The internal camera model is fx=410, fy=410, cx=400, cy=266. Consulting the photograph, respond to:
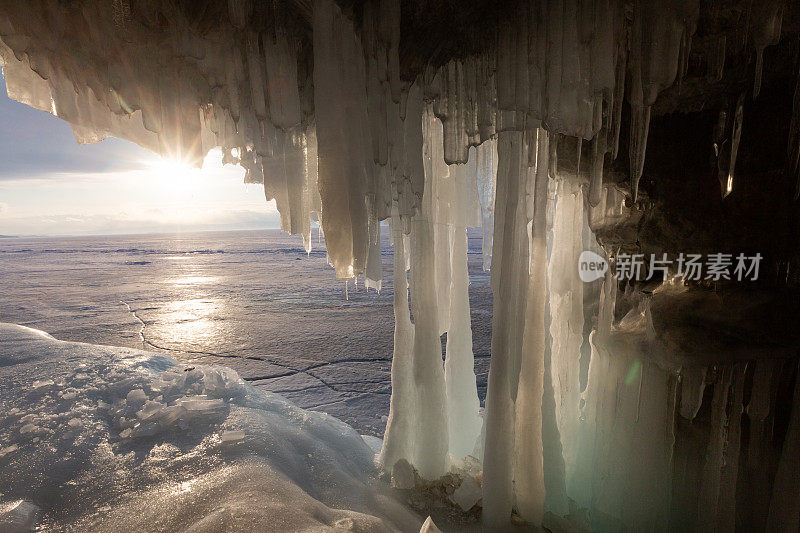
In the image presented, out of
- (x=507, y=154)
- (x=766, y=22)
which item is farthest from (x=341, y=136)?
(x=766, y=22)

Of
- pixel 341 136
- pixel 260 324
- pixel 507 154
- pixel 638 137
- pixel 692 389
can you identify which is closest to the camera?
pixel 341 136

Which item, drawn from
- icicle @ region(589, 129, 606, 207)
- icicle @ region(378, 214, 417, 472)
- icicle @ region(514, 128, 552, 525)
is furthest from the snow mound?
icicle @ region(589, 129, 606, 207)

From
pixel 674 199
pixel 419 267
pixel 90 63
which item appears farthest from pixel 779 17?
pixel 90 63

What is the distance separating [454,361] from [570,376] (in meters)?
1.02

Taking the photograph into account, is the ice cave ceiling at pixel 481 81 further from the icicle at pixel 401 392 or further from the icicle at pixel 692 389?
the icicle at pixel 401 392

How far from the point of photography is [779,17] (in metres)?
1.87

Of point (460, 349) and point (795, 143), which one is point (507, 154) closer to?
point (795, 143)

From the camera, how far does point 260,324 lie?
1020 cm

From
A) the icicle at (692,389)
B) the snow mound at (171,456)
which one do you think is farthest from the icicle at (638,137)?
the snow mound at (171,456)

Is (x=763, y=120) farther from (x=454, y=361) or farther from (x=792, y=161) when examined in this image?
(x=454, y=361)

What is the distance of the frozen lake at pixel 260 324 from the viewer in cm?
660

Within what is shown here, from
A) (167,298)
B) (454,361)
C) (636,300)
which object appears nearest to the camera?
(636,300)

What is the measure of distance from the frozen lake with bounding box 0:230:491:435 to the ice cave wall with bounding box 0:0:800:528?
8.51 feet

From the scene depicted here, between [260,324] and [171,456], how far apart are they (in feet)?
24.5
